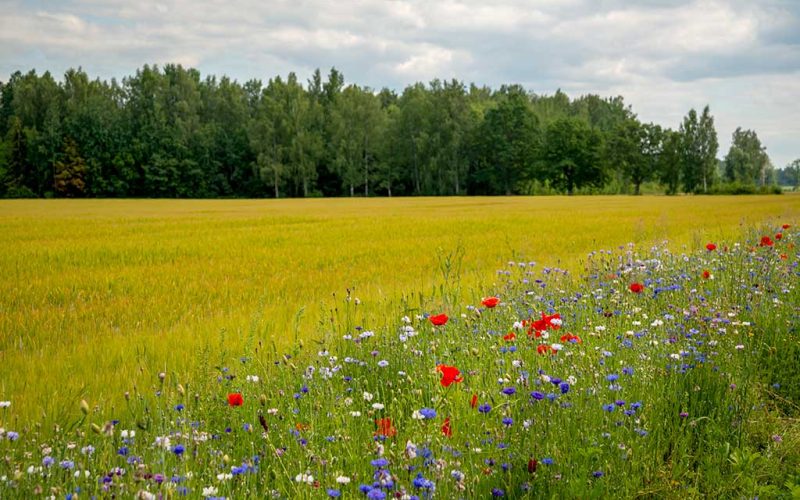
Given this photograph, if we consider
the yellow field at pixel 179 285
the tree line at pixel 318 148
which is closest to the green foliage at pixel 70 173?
the tree line at pixel 318 148

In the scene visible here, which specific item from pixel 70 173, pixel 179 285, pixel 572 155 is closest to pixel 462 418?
pixel 179 285

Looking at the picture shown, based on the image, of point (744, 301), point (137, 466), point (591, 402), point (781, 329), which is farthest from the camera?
point (744, 301)

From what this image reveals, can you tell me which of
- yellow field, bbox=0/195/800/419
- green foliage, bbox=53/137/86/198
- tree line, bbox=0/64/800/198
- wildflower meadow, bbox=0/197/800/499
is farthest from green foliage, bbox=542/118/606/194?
wildflower meadow, bbox=0/197/800/499

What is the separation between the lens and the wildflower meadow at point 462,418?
287 cm

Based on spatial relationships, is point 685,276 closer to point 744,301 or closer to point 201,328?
point 744,301

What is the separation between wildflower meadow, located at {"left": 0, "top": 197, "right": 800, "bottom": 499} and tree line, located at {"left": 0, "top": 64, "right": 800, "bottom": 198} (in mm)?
87300

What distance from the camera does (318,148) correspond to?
9369 cm

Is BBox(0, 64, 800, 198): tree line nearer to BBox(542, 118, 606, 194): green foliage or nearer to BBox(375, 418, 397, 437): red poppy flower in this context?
BBox(542, 118, 606, 194): green foliage

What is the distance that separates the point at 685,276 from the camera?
691cm

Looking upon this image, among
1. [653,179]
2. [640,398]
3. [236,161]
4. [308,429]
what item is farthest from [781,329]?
[653,179]

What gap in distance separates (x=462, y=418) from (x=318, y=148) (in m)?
92.6

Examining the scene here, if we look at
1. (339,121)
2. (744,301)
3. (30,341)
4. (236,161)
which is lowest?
(30,341)

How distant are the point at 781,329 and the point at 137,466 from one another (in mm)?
5491

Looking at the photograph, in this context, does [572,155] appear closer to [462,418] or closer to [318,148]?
[318,148]
